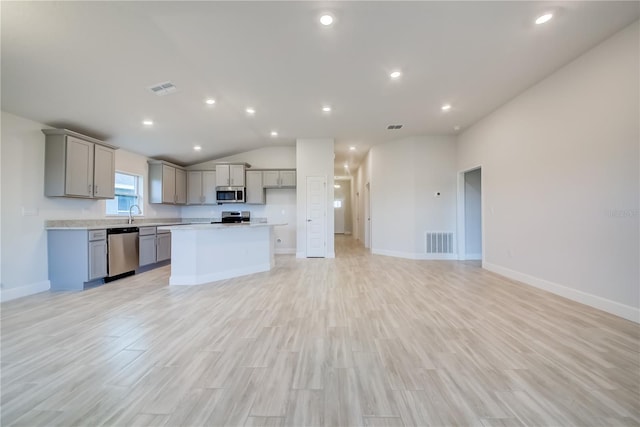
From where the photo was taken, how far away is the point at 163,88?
12.2 ft

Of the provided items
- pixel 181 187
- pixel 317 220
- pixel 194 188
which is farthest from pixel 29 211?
pixel 317 220

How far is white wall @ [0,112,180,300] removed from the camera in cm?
341

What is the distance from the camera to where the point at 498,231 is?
471cm

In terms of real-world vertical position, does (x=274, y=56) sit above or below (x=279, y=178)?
above

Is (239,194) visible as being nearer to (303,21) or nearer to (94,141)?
(94,141)

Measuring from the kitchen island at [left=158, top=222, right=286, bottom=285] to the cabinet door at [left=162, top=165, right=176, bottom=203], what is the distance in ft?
8.73

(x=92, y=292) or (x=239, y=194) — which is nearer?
(x=92, y=292)

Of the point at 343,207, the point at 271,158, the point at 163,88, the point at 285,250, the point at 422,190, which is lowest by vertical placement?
the point at 285,250

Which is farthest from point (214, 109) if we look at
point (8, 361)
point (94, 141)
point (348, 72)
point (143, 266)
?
point (8, 361)

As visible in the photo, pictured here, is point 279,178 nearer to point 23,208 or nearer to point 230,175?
point 230,175

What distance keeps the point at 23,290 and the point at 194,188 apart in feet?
13.0

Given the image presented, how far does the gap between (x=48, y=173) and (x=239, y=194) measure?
3.58 m

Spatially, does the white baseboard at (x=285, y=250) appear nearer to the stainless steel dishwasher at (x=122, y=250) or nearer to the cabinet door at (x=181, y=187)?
the cabinet door at (x=181, y=187)

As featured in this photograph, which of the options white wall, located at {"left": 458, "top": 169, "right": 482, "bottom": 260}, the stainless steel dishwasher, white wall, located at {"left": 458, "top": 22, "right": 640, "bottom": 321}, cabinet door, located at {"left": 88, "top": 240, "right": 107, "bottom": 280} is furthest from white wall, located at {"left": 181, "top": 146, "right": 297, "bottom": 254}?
white wall, located at {"left": 458, "top": 22, "right": 640, "bottom": 321}
